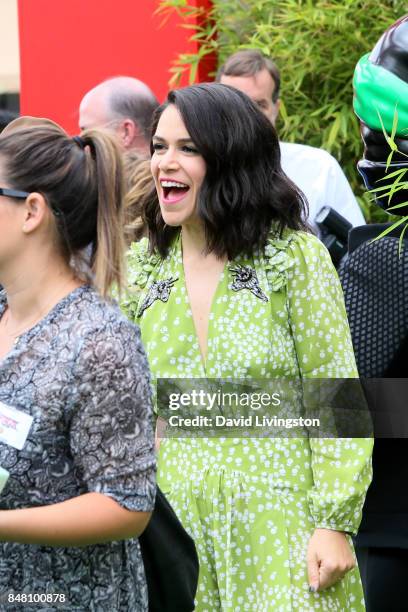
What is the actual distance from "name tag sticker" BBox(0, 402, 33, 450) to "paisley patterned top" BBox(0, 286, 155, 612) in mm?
12

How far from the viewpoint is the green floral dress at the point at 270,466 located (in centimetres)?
275

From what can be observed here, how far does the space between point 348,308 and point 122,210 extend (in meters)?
0.86

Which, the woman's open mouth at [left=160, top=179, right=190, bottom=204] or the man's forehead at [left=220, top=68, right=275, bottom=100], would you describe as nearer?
the woman's open mouth at [left=160, top=179, right=190, bottom=204]

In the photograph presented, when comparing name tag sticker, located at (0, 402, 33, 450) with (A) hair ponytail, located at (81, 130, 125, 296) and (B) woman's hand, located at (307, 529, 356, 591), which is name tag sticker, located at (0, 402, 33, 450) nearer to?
(A) hair ponytail, located at (81, 130, 125, 296)

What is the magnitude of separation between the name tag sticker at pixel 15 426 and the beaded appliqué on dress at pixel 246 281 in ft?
3.05

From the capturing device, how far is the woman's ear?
2.14 metres

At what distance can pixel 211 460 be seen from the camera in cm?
282

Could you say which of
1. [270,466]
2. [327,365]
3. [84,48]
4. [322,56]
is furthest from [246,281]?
[84,48]

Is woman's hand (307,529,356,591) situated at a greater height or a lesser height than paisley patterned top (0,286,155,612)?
lesser

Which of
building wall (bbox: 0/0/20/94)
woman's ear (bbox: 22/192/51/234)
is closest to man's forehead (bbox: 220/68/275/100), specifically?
woman's ear (bbox: 22/192/51/234)

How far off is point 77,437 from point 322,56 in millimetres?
4486

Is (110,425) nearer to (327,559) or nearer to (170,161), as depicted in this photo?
(327,559)

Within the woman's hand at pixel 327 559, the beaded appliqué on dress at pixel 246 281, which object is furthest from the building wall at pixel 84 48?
the woman's hand at pixel 327 559

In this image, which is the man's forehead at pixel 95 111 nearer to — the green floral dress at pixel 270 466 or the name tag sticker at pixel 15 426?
the green floral dress at pixel 270 466
